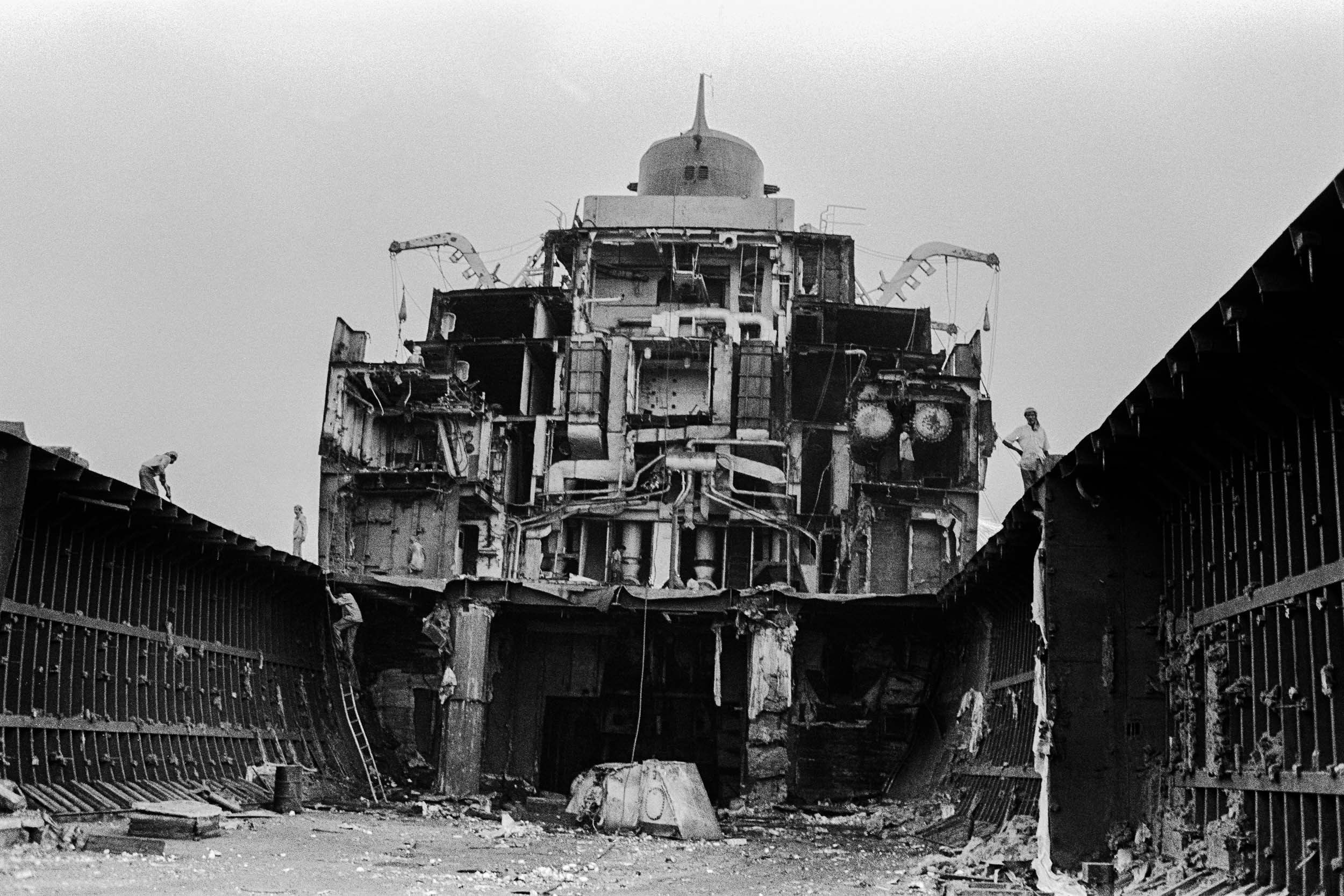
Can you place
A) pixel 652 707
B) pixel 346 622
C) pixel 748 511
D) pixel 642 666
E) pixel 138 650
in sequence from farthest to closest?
pixel 748 511, pixel 652 707, pixel 642 666, pixel 346 622, pixel 138 650

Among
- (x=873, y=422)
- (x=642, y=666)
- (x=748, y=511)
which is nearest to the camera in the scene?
(x=642, y=666)

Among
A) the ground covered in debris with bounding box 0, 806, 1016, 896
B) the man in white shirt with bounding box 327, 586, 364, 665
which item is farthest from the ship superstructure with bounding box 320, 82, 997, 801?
the ground covered in debris with bounding box 0, 806, 1016, 896

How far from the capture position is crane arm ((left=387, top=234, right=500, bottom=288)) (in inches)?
1922

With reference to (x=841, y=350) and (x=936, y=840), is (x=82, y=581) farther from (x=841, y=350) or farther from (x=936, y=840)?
(x=841, y=350)

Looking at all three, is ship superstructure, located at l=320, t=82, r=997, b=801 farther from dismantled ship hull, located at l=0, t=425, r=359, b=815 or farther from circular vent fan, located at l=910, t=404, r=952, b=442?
dismantled ship hull, located at l=0, t=425, r=359, b=815

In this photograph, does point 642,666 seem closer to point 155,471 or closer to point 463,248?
point 155,471

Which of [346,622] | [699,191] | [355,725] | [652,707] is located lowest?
[355,725]

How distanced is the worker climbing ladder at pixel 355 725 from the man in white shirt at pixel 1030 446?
43.8 ft

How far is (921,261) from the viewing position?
4769 centimetres

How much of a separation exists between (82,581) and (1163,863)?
14510 millimetres

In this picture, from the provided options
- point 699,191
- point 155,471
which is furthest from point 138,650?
point 699,191

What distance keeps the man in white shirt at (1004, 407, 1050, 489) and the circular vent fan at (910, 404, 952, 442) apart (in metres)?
12.6

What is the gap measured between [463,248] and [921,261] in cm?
1513

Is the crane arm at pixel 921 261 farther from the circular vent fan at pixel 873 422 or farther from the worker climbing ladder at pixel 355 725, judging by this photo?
the worker climbing ladder at pixel 355 725
